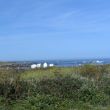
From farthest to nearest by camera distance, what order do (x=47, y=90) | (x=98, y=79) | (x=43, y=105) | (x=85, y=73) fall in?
(x=85, y=73), (x=98, y=79), (x=47, y=90), (x=43, y=105)

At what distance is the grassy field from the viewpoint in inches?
568

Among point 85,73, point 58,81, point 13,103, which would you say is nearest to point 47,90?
point 58,81

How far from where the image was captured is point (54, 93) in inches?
624

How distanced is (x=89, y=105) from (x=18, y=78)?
11.0 ft

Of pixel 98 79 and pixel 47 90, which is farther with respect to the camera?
pixel 98 79

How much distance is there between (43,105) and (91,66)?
25.3 ft

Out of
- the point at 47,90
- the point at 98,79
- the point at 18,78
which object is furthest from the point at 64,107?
the point at 98,79

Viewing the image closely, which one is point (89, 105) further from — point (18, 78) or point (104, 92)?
point (18, 78)

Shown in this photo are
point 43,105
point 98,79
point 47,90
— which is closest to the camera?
point 43,105

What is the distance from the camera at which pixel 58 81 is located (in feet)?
55.0

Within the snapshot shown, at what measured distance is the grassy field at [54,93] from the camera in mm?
14438

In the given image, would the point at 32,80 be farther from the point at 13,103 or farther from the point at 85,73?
the point at 85,73

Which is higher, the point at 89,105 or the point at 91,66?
the point at 91,66

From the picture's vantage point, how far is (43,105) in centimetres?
1425
